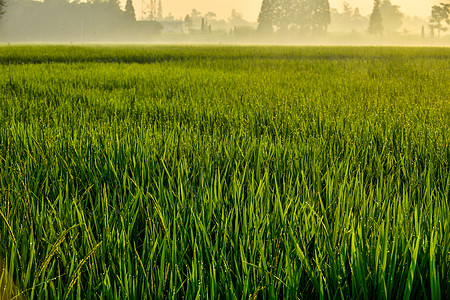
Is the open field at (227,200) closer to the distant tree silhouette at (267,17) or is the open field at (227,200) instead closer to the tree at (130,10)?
the distant tree silhouette at (267,17)

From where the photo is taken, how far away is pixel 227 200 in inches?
59.9

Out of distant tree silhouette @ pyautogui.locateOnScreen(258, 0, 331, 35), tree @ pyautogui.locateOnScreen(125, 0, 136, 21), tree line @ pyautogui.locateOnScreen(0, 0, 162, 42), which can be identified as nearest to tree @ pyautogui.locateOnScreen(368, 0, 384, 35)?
distant tree silhouette @ pyautogui.locateOnScreen(258, 0, 331, 35)

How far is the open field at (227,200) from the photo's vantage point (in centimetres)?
103

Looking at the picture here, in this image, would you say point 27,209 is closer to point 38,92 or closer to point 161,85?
point 38,92

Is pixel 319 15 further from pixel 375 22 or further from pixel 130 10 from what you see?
pixel 130 10

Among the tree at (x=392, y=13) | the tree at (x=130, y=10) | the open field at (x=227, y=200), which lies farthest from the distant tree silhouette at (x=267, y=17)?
the open field at (x=227, y=200)

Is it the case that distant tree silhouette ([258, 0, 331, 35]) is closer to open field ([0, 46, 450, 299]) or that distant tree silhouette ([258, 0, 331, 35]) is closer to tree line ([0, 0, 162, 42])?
tree line ([0, 0, 162, 42])

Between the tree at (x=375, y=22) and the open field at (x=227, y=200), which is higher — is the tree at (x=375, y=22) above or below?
above

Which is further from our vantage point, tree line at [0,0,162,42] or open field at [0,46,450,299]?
tree line at [0,0,162,42]

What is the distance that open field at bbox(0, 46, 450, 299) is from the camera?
1027 millimetres

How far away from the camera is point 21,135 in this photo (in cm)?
248

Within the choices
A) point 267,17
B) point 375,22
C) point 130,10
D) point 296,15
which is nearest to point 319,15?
point 296,15

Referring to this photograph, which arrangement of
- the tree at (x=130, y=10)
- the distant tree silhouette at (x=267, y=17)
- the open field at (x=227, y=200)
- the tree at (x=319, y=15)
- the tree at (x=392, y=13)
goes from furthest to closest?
the tree at (x=392, y=13) < the tree at (x=130, y=10) < the tree at (x=319, y=15) < the distant tree silhouette at (x=267, y=17) < the open field at (x=227, y=200)

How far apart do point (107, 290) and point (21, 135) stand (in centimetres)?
180
